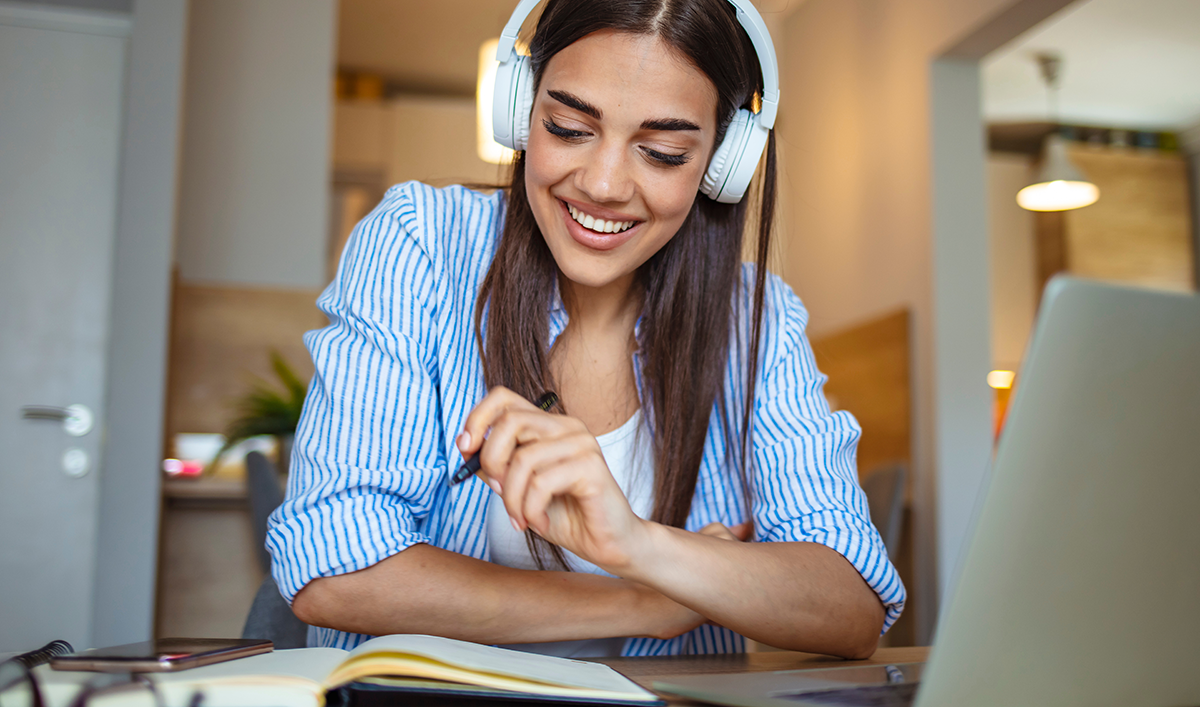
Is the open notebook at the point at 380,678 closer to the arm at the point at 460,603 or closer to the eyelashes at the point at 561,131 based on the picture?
the arm at the point at 460,603

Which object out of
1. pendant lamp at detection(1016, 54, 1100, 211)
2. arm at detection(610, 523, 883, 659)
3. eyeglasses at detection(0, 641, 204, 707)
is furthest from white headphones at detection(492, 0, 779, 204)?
pendant lamp at detection(1016, 54, 1100, 211)

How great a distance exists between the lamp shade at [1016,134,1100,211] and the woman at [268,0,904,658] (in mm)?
3530

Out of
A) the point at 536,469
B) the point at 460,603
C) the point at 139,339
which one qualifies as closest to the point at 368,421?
the point at 460,603

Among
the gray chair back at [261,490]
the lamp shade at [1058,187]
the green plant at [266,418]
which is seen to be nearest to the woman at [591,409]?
the gray chair back at [261,490]

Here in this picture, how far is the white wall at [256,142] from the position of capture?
3.19 metres

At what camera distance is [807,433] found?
3.34ft

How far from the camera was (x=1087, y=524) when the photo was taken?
462mm

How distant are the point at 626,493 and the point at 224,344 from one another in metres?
2.64

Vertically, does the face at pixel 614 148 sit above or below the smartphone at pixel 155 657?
above

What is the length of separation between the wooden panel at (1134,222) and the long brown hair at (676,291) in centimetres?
439

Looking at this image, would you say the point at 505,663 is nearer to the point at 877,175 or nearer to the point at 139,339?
the point at 139,339

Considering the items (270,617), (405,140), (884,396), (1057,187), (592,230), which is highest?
(405,140)

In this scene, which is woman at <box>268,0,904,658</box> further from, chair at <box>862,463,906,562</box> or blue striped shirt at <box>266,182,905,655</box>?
chair at <box>862,463,906,562</box>

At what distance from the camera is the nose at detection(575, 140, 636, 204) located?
0.90 metres
